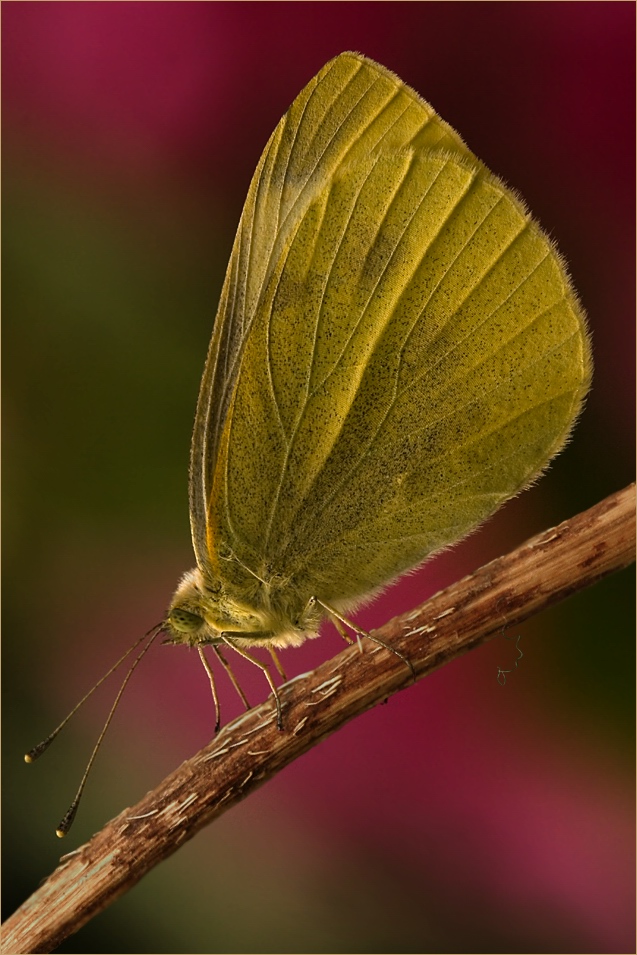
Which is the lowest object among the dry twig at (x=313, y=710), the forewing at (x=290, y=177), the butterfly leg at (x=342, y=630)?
the dry twig at (x=313, y=710)

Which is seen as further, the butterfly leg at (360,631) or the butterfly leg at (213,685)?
the butterfly leg at (213,685)

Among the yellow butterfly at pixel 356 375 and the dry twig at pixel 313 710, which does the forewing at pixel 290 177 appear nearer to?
the yellow butterfly at pixel 356 375

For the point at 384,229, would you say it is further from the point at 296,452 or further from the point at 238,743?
the point at 238,743

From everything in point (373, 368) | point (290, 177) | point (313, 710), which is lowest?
point (313, 710)

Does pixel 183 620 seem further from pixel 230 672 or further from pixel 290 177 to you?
pixel 290 177

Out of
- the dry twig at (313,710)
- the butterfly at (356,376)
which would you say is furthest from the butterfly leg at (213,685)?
the dry twig at (313,710)

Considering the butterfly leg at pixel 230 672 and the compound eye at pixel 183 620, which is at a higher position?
the compound eye at pixel 183 620

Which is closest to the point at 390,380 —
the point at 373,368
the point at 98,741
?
the point at 373,368
